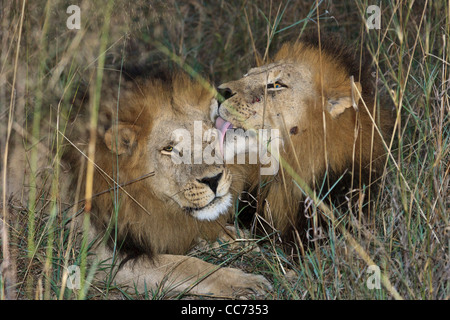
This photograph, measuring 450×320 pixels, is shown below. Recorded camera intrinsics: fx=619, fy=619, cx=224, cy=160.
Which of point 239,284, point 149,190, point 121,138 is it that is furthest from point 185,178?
point 239,284

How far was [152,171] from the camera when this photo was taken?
360 cm

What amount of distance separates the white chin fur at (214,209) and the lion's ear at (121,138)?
542 mm

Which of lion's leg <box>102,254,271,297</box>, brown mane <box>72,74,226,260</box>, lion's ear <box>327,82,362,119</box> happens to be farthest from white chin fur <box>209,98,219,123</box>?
lion's leg <box>102,254,271,297</box>

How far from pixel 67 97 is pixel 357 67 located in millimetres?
1774

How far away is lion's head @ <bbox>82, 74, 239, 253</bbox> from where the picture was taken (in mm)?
3482

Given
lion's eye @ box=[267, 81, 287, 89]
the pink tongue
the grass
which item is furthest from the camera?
lion's eye @ box=[267, 81, 287, 89]

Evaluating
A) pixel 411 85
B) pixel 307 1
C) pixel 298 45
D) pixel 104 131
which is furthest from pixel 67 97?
pixel 307 1

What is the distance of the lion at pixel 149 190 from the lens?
3.47 meters

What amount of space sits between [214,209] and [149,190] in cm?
41

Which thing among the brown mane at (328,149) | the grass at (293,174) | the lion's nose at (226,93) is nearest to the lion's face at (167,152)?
the lion's nose at (226,93)

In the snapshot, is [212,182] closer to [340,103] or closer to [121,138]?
[121,138]

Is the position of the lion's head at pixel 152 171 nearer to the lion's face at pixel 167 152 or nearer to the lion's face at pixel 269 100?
the lion's face at pixel 167 152

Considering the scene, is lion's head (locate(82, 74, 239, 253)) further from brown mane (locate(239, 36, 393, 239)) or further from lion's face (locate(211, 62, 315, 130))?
brown mane (locate(239, 36, 393, 239))

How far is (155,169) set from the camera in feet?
11.8
